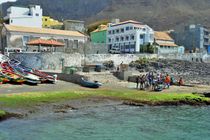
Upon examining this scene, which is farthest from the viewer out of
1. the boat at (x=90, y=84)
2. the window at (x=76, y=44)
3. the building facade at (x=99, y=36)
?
the building facade at (x=99, y=36)

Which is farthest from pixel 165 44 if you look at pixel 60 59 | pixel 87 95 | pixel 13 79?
pixel 87 95

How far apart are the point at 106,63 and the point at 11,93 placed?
36.8 m

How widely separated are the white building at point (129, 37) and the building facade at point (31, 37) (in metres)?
14.6

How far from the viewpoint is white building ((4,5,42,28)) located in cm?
9981

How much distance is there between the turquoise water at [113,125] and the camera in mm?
24328

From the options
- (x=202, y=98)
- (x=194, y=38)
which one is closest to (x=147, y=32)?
(x=194, y=38)

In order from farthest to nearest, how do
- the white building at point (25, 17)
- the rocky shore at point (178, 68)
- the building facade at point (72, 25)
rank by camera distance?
the white building at point (25, 17) → the building facade at point (72, 25) → the rocky shore at point (178, 68)

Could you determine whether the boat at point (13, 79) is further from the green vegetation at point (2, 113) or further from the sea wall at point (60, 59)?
the sea wall at point (60, 59)

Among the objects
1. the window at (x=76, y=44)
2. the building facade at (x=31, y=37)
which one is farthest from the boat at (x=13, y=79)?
the window at (x=76, y=44)

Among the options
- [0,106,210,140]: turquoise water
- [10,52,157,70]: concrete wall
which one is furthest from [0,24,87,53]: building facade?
[0,106,210,140]: turquoise water

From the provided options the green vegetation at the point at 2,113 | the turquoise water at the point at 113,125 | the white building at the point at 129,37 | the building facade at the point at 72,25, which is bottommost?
the turquoise water at the point at 113,125

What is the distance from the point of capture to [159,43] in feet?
324

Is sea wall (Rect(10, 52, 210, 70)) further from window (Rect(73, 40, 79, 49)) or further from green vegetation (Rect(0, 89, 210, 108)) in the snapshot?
green vegetation (Rect(0, 89, 210, 108))

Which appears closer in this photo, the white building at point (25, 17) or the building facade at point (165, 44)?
the building facade at point (165, 44)
